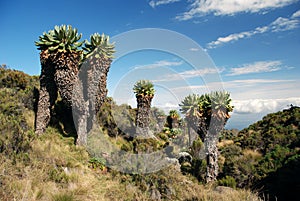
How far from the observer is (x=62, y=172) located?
6293 millimetres

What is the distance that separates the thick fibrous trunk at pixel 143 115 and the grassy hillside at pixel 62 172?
161 inches

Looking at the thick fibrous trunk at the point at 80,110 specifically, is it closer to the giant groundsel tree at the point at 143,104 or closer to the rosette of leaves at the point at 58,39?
the rosette of leaves at the point at 58,39

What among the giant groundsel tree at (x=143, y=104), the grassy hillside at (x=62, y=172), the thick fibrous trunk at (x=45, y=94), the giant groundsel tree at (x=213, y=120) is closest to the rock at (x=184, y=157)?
the grassy hillside at (x=62, y=172)

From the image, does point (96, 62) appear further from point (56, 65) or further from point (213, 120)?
point (213, 120)

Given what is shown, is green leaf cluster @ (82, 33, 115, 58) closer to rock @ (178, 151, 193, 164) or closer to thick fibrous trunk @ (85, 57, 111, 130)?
thick fibrous trunk @ (85, 57, 111, 130)

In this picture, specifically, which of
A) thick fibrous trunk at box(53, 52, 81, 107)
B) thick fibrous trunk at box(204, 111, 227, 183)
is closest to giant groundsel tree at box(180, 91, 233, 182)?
thick fibrous trunk at box(204, 111, 227, 183)

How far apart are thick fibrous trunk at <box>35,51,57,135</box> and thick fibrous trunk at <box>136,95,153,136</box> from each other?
861cm

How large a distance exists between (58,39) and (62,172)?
700cm

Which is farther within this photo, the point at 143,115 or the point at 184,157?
the point at 143,115

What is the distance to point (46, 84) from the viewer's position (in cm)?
1100

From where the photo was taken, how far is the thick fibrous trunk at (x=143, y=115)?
18484 millimetres

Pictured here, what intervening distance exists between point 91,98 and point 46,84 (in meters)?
2.50

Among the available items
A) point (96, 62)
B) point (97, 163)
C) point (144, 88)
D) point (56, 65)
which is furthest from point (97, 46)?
point (144, 88)

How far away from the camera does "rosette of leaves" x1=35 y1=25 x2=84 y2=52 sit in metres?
10.3
